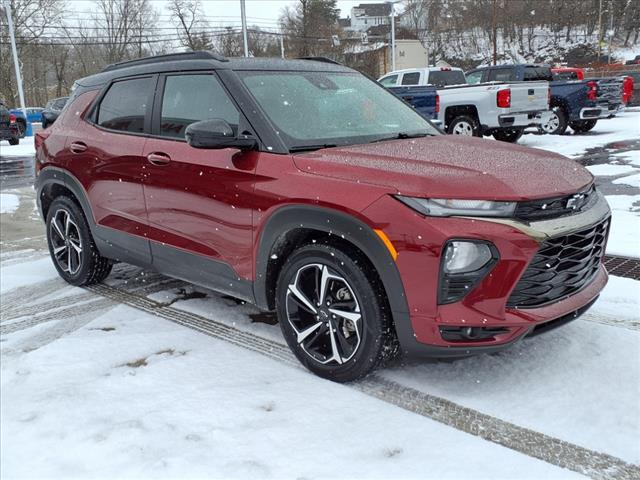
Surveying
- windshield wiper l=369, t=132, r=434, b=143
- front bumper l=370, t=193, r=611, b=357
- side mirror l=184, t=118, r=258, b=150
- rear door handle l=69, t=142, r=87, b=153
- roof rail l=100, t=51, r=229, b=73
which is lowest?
front bumper l=370, t=193, r=611, b=357

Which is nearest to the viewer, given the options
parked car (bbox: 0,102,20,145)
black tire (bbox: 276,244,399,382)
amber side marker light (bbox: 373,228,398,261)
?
amber side marker light (bbox: 373,228,398,261)

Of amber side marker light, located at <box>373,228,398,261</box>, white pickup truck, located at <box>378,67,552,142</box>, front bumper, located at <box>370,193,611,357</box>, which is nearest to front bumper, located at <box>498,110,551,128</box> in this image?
white pickup truck, located at <box>378,67,552,142</box>

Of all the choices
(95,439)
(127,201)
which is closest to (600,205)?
(95,439)

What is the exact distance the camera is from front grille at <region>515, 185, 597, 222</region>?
8.86ft

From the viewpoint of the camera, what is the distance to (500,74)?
50.3 ft

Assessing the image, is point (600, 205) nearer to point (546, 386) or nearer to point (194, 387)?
point (546, 386)

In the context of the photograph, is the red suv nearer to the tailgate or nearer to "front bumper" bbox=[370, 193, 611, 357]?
"front bumper" bbox=[370, 193, 611, 357]

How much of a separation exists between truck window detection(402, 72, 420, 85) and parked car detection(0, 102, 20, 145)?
47.4 feet

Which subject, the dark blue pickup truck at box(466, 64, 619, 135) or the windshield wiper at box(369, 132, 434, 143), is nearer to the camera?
the windshield wiper at box(369, 132, 434, 143)

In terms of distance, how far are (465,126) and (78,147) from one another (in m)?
11.3

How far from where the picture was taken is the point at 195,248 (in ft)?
12.3

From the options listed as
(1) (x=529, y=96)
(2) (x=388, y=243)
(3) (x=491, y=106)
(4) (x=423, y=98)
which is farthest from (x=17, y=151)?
(2) (x=388, y=243)

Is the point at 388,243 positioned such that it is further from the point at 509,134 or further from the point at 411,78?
the point at 411,78

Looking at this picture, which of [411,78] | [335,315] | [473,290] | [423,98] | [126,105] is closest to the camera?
[473,290]
